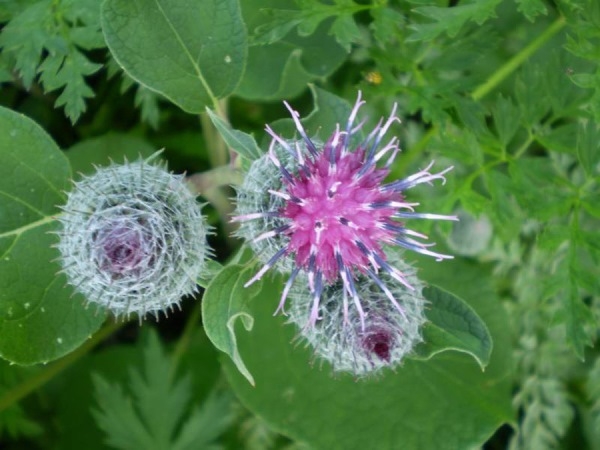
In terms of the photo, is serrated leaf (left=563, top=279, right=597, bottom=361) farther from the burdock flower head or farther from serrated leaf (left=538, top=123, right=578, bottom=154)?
the burdock flower head

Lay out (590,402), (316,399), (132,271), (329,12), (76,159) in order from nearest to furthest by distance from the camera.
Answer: (132,271)
(329,12)
(316,399)
(76,159)
(590,402)

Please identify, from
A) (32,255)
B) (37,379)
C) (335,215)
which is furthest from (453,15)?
(37,379)

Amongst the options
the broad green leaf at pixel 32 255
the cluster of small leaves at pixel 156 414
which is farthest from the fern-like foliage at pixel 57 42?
the cluster of small leaves at pixel 156 414

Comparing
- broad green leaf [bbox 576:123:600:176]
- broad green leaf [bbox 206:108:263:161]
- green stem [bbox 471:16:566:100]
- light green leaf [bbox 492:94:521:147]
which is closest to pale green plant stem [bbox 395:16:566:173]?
green stem [bbox 471:16:566:100]

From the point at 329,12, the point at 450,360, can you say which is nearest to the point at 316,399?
the point at 450,360

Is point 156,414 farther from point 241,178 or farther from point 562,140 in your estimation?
point 562,140

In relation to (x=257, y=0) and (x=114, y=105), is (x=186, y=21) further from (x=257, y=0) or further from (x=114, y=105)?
(x=114, y=105)
